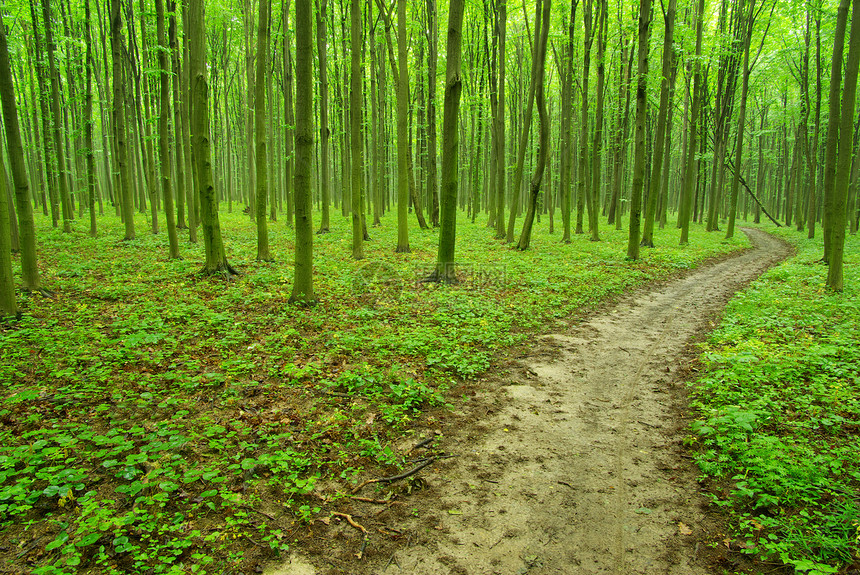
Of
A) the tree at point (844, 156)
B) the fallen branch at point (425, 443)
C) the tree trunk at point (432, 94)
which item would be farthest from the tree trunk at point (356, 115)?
the tree at point (844, 156)

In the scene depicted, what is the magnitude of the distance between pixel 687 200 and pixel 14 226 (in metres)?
24.8

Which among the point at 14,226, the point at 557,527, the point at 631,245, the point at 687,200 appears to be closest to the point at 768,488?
the point at 557,527

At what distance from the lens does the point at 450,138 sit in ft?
30.7

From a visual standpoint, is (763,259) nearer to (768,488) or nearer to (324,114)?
(768,488)

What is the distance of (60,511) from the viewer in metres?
2.99

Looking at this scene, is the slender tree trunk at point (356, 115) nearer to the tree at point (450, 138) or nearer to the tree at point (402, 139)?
the tree at point (402, 139)

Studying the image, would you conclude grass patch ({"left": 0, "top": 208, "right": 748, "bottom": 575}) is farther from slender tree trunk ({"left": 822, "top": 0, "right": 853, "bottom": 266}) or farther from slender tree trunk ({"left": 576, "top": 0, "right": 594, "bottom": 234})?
slender tree trunk ({"left": 576, "top": 0, "right": 594, "bottom": 234})

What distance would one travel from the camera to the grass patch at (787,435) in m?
2.84

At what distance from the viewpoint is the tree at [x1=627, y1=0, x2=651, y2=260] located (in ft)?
42.4

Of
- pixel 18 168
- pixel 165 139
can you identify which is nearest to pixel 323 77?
pixel 165 139

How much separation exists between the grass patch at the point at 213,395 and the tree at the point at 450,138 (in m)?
0.77

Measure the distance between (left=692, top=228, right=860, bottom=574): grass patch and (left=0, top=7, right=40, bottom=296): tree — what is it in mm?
9575

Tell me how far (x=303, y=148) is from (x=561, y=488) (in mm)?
6657

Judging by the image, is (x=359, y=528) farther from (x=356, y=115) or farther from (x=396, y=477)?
(x=356, y=115)
